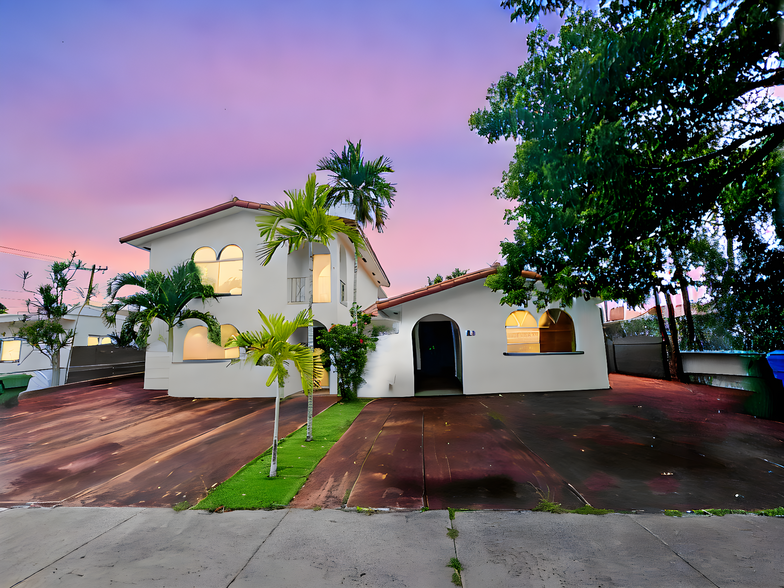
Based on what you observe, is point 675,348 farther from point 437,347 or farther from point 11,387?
point 11,387

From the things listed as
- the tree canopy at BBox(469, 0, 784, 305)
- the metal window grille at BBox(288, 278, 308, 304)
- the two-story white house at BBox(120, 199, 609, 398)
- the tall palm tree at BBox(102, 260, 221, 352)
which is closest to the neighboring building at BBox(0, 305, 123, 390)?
the tall palm tree at BBox(102, 260, 221, 352)

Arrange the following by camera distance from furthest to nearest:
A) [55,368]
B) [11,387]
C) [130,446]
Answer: [55,368] → [11,387] → [130,446]

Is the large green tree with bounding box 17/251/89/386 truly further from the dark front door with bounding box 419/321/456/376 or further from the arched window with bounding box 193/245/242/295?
the dark front door with bounding box 419/321/456/376

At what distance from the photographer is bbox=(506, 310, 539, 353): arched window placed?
40.8ft

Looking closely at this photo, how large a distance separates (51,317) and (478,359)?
2064 centimetres

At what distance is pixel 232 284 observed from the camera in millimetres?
13523

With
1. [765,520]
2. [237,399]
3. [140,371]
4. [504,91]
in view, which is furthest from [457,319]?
[140,371]

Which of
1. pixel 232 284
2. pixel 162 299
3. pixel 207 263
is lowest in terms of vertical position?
pixel 162 299

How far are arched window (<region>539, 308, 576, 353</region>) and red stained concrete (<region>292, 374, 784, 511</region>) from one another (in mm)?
3105

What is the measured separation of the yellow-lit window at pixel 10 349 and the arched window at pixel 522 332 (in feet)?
87.1

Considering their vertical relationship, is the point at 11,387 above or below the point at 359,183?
below

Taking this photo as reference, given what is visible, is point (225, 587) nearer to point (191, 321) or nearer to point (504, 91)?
A: point (504, 91)

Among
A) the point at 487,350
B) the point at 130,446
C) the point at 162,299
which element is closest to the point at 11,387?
the point at 162,299

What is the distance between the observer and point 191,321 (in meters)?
13.3
